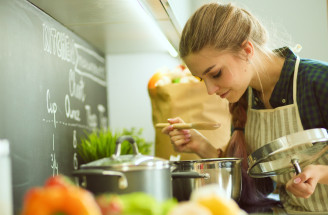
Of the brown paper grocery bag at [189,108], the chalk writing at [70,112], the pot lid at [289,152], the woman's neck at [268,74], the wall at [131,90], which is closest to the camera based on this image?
the pot lid at [289,152]

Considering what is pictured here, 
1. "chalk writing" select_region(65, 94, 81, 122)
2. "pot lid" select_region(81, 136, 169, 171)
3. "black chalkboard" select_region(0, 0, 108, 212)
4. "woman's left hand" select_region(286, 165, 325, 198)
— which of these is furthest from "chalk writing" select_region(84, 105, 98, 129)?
"pot lid" select_region(81, 136, 169, 171)

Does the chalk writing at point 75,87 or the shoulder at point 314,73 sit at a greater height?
the chalk writing at point 75,87

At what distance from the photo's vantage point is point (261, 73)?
1.50 meters

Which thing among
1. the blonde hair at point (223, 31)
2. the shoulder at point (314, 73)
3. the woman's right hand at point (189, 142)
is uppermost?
the blonde hair at point (223, 31)

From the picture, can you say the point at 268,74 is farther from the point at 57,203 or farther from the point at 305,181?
the point at 57,203

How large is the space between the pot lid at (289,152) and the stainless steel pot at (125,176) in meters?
0.33

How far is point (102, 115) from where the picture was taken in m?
2.33

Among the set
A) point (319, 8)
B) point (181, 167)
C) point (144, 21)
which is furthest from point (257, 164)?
point (319, 8)

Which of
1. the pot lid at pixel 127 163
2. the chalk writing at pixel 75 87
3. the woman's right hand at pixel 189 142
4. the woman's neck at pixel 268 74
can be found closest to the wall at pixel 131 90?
the chalk writing at pixel 75 87

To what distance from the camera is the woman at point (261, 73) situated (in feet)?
4.52

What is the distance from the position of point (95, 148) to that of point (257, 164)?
793mm

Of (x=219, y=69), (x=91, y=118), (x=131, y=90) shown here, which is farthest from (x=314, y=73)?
(x=131, y=90)

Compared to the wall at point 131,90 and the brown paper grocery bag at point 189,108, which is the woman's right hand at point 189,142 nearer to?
the brown paper grocery bag at point 189,108

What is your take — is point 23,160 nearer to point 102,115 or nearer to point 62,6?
point 62,6
